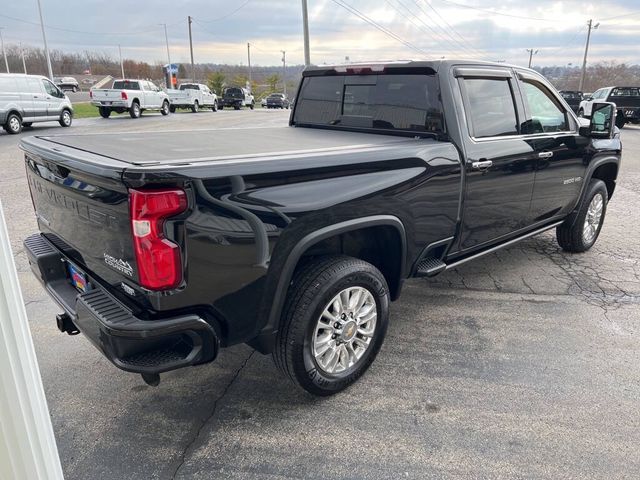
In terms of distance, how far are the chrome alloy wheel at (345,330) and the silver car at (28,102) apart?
17.6 m

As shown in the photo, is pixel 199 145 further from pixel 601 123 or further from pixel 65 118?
pixel 65 118

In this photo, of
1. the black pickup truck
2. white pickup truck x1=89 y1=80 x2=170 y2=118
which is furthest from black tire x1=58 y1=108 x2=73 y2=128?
the black pickup truck

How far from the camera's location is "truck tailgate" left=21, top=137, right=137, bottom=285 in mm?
2225

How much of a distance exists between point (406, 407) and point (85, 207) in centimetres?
213

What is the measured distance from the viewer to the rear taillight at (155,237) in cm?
211

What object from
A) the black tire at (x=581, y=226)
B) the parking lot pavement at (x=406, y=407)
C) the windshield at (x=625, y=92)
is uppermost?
the windshield at (x=625, y=92)

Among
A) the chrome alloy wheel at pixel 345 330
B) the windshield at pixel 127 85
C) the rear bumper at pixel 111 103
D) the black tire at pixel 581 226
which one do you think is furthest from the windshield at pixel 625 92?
the chrome alloy wheel at pixel 345 330

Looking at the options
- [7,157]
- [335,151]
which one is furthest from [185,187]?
[7,157]

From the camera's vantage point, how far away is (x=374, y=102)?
408 cm

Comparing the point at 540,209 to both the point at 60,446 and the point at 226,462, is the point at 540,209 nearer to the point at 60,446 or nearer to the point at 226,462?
the point at 226,462

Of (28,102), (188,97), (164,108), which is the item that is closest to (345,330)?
(28,102)

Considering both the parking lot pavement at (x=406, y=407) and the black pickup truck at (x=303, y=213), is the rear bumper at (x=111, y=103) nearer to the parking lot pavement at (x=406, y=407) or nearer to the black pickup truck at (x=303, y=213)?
the parking lot pavement at (x=406, y=407)

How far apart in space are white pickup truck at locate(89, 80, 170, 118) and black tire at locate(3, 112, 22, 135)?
308 inches

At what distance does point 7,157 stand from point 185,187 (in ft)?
40.8
